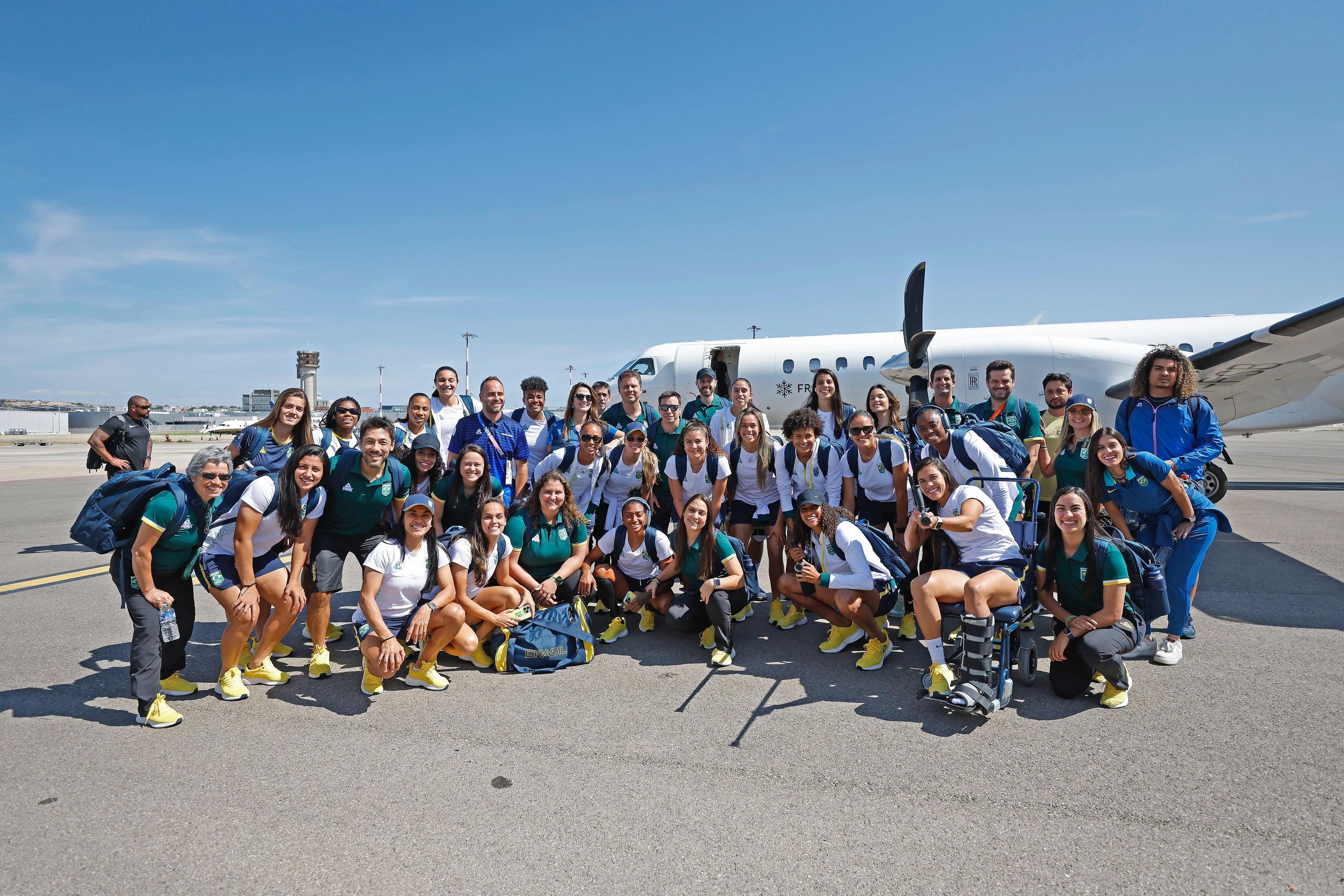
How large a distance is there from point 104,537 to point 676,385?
509 inches

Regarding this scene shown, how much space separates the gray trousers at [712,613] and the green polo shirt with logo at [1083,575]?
6.86 feet

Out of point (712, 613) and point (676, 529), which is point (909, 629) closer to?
point (712, 613)

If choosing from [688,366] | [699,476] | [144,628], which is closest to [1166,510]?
[699,476]

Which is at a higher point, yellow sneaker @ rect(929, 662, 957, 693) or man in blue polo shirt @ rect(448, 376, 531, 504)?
man in blue polo shirt @ rect(448, 376, 531, 504)

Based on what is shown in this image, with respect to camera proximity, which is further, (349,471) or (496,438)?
(496,438)

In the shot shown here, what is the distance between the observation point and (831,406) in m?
6.72

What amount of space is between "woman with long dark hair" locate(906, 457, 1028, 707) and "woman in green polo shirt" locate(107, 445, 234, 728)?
14.2ft

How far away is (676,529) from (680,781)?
2584mm

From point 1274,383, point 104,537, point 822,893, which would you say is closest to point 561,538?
point 104,537

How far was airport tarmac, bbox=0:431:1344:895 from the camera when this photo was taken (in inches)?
101

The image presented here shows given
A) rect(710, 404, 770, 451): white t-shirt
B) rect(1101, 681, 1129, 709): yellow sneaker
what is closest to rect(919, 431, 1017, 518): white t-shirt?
rect(1101, 681, 1129, 709): yellow sneaker

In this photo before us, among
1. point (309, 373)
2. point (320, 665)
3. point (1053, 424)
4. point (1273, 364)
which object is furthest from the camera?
point (309, 373)

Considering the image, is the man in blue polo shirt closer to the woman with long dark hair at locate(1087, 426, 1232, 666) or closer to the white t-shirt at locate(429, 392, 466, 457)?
the white t-shirt at locate(429, 392, 466, 457)

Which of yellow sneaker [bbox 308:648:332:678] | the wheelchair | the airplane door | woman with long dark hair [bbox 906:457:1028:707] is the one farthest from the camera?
the airplane door
